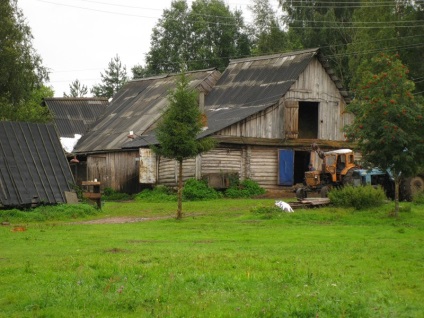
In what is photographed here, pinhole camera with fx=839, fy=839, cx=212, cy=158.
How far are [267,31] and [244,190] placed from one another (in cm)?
3501

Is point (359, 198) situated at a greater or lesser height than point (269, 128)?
lesser

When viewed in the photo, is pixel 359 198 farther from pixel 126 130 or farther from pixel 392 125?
pixel 126 130

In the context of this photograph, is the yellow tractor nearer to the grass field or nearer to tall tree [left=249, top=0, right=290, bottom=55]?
the grass field

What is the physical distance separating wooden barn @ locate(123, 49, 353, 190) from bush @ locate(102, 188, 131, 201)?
200 cm

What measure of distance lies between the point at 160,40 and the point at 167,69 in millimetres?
3854

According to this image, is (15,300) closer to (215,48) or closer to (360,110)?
(360,110)

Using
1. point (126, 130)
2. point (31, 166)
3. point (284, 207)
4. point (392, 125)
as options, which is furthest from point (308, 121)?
point (392, 125)

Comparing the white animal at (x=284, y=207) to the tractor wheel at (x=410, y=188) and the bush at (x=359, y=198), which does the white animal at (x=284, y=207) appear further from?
the tractor wheel at (x=410, y=188)

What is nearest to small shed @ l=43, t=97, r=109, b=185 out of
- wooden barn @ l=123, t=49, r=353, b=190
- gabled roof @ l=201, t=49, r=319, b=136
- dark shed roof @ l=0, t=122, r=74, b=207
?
wooden barn @ l=123, t=49, r=353, b=190

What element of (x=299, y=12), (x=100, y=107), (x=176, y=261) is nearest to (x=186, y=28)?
(x=299, y=12)

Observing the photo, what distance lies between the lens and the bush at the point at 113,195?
151 ft

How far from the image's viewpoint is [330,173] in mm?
36938

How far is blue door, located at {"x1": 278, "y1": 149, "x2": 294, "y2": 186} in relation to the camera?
4481 cm

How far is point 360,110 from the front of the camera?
2941 centimetres
